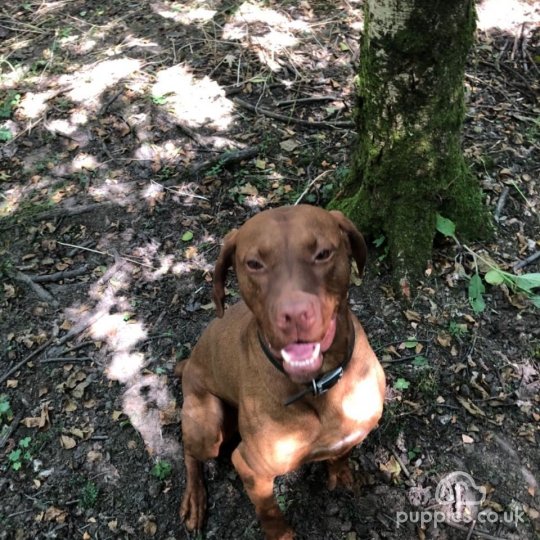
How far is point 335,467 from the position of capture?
3.44m

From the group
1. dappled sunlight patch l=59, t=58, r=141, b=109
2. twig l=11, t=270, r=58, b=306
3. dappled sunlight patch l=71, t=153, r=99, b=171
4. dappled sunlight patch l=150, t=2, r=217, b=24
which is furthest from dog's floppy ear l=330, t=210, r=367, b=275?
dappled sunlight patch l=150, t=2, r=217, b=24

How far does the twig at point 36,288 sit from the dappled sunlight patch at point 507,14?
5735 mm

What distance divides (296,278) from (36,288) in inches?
130

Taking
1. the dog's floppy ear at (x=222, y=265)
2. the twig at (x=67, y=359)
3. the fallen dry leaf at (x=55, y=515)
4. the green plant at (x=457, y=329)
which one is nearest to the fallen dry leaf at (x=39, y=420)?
the twig at (x=67, y=359)

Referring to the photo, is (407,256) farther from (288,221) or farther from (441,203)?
(288,221)

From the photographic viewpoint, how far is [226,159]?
5.43 meters

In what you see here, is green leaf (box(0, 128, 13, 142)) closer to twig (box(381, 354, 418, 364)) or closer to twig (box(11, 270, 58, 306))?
twig (box(11, 270, 58, 306))

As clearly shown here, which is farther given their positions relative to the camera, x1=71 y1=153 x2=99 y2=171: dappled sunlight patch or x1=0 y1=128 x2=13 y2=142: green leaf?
x1=0 y1=128 x2=13 y2=142: green leaf

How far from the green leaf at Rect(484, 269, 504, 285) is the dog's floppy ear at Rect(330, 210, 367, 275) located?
167cm

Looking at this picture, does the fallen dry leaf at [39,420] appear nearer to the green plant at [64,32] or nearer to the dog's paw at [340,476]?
the dog's paw at [340,476]

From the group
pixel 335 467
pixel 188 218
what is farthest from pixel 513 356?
pixel 188 218

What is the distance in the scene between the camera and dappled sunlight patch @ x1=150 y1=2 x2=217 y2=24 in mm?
7443

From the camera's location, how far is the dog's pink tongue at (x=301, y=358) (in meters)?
2.37

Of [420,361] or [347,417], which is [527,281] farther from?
[347,417]
